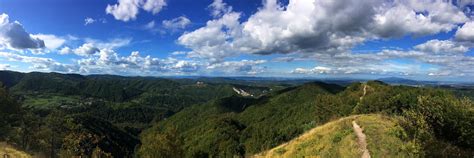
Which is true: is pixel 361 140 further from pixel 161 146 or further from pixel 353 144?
Answer: pixel 161 146

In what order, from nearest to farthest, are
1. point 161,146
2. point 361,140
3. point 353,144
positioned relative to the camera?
point 353,144, point 361,140, point 161,146

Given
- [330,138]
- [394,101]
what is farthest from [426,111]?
[394,101]

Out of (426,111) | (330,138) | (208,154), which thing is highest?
(426,111)

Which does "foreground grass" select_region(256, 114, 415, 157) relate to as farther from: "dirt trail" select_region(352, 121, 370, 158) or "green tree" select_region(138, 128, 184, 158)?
"green tree" select_region(138, 128, 184, 158)

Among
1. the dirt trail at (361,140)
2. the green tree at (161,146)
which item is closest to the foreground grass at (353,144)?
the dirt trail at (361,140)

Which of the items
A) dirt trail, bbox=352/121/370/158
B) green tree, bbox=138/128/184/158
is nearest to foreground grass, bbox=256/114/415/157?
dirt trail, bbox=352/121/370/158

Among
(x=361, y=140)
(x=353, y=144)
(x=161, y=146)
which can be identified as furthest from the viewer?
(x=161, y=146)

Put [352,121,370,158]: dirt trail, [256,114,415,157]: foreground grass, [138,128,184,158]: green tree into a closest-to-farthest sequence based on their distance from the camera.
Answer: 1. [256,114,415,157]: foreground grass
2. [352,121,370,158]: dirt trail
3. [138,128,184,158]: green tree

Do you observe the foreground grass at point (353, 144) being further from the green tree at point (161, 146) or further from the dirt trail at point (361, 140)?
the green tree at point (161, 146)

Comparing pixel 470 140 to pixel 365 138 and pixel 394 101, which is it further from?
pixel 394 101

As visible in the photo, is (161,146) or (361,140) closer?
(361,140)

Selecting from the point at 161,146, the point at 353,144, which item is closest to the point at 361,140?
the point at 353,144
